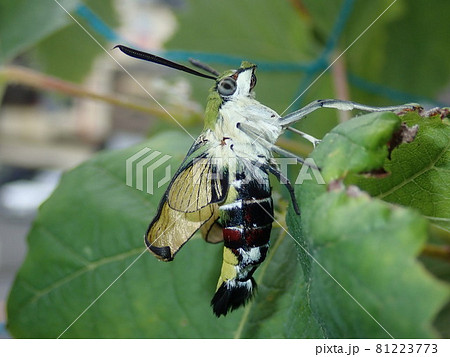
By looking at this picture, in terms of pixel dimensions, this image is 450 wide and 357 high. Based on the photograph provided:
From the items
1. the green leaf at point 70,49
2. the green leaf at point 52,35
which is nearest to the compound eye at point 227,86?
the green leaf at point 52,35

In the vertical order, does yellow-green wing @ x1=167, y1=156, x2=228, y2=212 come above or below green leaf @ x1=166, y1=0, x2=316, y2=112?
below

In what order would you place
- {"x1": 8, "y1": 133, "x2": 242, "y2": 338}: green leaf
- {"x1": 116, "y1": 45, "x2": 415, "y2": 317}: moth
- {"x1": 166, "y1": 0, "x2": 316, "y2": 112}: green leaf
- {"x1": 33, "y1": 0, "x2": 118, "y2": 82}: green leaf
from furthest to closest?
{"x1": 33, "y1": 0, "x2": 118, "y2": 82}: green leaf < {"x1": 166, "y1": 0, "x2": 316, "y2": 112}: green leaf < {"x1": 8, "y1": 133, "x2": 242, "y2": 338}: green leaf < {"x1": 116, "y1": 45, "x2": 415, "y2": 317}: moth

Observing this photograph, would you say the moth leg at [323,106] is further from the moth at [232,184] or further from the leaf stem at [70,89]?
the leaf stem at [70,89]

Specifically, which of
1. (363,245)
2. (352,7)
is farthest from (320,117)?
(363,245)

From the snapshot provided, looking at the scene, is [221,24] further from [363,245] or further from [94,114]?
[94,114]

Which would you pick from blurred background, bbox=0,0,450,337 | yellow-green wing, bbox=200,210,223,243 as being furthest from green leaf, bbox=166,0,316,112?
yellow-green wing, bbox=200,210,223,243

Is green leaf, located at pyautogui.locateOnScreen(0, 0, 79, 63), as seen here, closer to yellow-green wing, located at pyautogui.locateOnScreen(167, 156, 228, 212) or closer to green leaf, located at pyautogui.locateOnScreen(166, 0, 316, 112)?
green leaf, located at pyautogui.locateOnScreen(166, 0, 316, 112)
